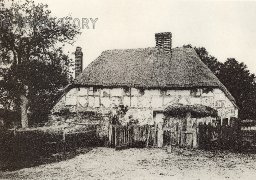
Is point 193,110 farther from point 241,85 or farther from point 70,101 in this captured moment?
point 241,85

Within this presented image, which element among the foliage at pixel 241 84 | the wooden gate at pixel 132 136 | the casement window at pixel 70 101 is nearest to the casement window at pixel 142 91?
the casement window at pixel 70 101

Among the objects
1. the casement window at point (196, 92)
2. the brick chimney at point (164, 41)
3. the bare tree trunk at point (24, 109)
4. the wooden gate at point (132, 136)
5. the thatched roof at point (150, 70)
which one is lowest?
the wooden gate at point (132, 136)

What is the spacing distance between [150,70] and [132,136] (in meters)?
11.6

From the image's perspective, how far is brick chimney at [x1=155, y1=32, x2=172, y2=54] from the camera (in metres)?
32.6

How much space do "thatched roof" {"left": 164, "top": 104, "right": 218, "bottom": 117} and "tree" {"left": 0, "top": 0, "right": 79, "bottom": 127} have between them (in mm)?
11300

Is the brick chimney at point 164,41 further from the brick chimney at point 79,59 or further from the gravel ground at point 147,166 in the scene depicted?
the gravel ground at point 147,166

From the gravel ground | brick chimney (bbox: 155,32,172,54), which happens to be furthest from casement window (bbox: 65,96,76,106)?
the gravel ground

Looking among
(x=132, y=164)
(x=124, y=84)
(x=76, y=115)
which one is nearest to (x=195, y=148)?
(x=132, y=164)

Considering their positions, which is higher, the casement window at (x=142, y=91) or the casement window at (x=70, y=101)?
the casement window at (x=142, y=91)

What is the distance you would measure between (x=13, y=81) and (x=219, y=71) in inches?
938

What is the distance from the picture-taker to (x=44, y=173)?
12219mm

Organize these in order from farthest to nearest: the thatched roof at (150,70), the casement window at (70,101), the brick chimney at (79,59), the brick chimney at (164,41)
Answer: the brick chimney at (79,59)
the brick chimney at (164,41)
the casement window at (70,101)
the thatched roof at (150,70)

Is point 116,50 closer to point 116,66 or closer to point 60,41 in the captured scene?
point 116,66

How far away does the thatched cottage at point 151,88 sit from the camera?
27844mm
